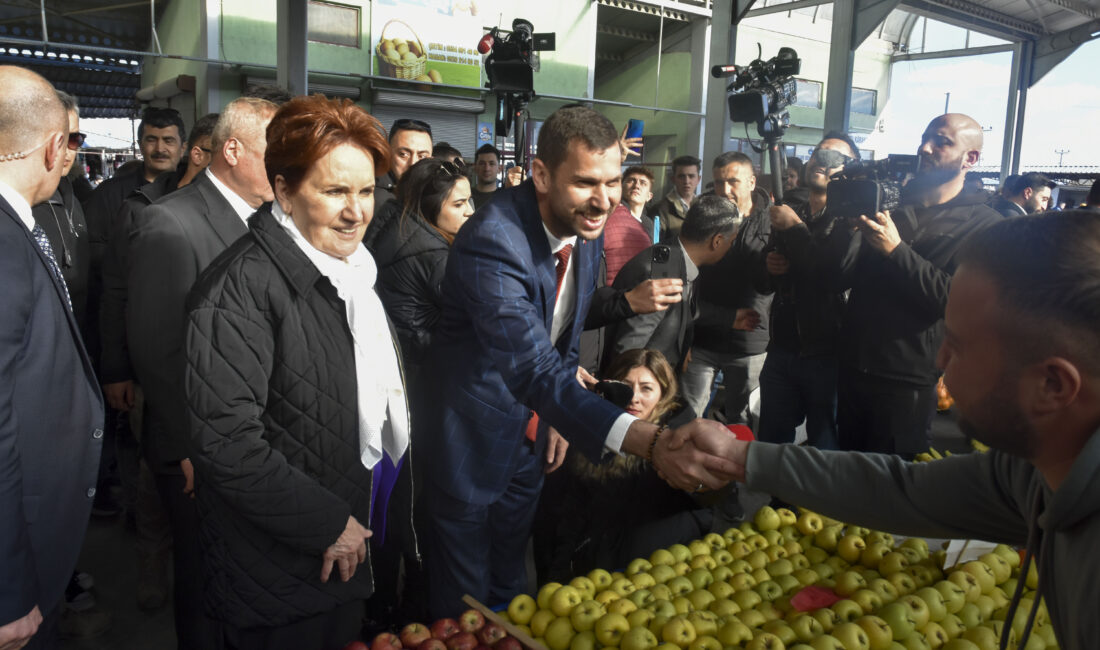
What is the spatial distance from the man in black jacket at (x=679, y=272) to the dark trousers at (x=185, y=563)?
5.77 ft

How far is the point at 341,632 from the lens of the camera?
182 cm

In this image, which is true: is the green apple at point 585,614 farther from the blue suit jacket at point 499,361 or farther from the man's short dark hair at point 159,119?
the man's short dark hair at point 159,119

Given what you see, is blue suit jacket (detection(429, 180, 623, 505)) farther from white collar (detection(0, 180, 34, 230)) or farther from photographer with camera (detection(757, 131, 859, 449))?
photographer with camera (detection(757, 131, 859, 449))

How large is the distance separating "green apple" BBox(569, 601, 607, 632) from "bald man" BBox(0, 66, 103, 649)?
116cm

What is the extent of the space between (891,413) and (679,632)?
1.75 meters

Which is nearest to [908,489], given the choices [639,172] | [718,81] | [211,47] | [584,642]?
[584,642]

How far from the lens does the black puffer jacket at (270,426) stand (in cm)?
150

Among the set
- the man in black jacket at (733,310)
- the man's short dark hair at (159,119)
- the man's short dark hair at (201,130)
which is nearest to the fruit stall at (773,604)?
the man in black jacket at (733,310)

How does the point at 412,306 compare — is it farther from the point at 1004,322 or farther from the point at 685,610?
the point at 1004,322

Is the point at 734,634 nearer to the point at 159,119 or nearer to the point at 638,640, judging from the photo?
the point at 638,640

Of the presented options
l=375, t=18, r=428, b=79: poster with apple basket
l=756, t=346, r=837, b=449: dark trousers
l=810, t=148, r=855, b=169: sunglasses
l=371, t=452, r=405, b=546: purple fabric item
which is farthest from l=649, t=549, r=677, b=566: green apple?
l=375, t=18, r=428, b=79: poster with apple basket

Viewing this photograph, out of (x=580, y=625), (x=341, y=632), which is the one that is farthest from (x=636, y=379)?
(x=341, y=632)

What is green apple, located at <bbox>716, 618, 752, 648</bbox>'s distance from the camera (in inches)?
71.1

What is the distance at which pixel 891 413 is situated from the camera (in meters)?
3.10
